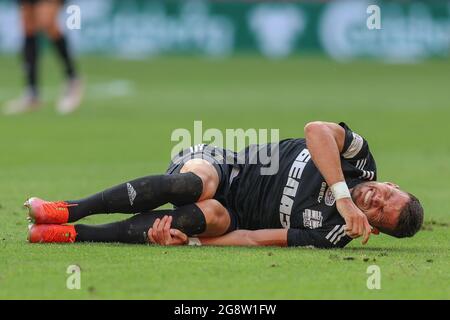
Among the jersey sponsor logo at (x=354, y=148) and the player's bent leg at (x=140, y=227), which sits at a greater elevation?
the jersey sponsor logo at (x=354, y=148)

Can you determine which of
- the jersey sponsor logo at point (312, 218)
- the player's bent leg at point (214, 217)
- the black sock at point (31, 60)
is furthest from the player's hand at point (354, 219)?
the black sock at point (31, 60)

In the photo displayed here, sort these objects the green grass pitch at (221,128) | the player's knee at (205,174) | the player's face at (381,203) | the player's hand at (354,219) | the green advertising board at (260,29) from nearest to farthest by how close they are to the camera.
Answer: the green grass pitch at (221,128) → the player's hand at (354,219) → the player's face at (381,203) → the player's knee at (205,174) → the green advertising board at (260,29)

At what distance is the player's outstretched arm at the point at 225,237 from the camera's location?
25.6ft

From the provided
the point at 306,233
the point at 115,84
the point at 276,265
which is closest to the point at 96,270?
the point at 276,265

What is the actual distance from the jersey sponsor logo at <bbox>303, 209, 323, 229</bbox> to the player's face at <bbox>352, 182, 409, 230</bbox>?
0.87 ft

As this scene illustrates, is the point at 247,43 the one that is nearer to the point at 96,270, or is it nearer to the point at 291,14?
the point at 291,14

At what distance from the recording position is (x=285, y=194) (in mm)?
7922

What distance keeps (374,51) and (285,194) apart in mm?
25191

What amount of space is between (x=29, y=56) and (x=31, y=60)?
0.20 metres

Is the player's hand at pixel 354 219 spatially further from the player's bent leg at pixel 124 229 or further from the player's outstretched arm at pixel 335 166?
the player's bent leg at pixel 124 229

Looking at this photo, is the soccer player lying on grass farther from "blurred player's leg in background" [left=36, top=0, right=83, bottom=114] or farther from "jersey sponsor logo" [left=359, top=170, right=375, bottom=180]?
"blurred player's leg in background" [left=36, top=0, right=83, bottom=114]

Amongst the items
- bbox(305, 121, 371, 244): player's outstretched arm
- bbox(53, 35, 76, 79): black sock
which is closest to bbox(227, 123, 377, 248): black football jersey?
bbox(305, 121, 371, 244): player's outstretched arm

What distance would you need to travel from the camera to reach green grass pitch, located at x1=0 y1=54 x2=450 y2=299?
6582 millimetres

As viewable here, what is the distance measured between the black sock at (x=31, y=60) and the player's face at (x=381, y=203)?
1218 centimetres
